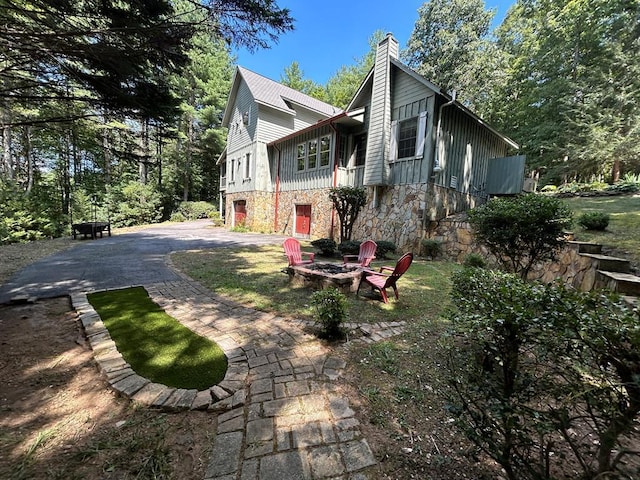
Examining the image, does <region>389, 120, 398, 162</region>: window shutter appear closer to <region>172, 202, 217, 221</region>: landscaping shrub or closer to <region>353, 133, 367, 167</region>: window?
<region>353, 133, 367, 167</region>: window

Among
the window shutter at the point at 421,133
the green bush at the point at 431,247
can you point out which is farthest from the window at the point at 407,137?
the green bush at the point at 431,247

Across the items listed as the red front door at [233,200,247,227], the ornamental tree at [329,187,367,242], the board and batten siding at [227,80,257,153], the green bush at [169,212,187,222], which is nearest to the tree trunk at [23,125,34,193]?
the green bush at [169,212,187,222]

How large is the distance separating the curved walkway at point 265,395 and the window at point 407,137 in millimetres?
7622

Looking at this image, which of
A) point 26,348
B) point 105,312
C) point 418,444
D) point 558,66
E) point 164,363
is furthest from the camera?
point 558,66

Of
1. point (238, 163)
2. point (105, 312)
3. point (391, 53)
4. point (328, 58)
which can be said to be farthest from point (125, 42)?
point (328, 58)

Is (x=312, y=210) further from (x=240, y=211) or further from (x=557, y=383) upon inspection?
(x=557, y=383)

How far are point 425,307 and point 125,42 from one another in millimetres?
6500

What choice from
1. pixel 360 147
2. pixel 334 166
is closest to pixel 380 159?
pixel 360 147

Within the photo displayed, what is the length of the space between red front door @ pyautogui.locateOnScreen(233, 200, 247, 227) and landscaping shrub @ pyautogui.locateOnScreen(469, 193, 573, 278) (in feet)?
48.0

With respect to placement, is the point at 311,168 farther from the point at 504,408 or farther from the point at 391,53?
the point at 504,408

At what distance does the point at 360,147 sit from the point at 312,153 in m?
2.63

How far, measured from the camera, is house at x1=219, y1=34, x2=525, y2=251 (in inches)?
361

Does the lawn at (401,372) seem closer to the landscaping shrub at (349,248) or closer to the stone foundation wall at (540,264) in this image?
the stone foundation wall at (540,264)

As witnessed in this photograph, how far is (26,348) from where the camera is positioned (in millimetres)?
3043
